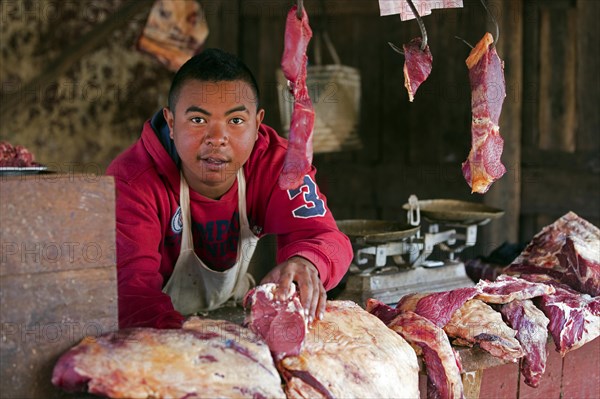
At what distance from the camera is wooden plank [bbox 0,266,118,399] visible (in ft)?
7.20

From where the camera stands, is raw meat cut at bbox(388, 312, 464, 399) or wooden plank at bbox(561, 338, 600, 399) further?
wooden plank at bbox(561, 338, 600, 399)

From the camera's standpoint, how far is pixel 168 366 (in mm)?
2221

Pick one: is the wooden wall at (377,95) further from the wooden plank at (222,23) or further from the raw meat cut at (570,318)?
the raw meat cut at (570,318)

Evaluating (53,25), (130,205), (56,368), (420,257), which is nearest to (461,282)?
(420,257)

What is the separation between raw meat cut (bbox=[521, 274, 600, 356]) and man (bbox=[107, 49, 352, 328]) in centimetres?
84

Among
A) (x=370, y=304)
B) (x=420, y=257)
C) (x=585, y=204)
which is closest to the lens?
(x=370, y=304)

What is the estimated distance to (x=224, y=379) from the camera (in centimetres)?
223

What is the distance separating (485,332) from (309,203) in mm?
948

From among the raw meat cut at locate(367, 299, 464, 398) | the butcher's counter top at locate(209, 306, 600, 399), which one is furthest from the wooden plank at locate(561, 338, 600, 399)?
the raw meat cut at locate(367, 299, 464, 398)

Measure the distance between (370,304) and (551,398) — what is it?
94cm

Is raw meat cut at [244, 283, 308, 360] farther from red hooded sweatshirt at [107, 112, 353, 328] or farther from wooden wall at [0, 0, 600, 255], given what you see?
wooden wall at [0, 0, 600, 255]

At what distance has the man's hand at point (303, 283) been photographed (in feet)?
8.54

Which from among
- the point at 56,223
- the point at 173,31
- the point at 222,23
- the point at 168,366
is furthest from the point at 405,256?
the point at 222,23

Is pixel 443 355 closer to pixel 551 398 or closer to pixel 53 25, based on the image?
pixel 551 398
